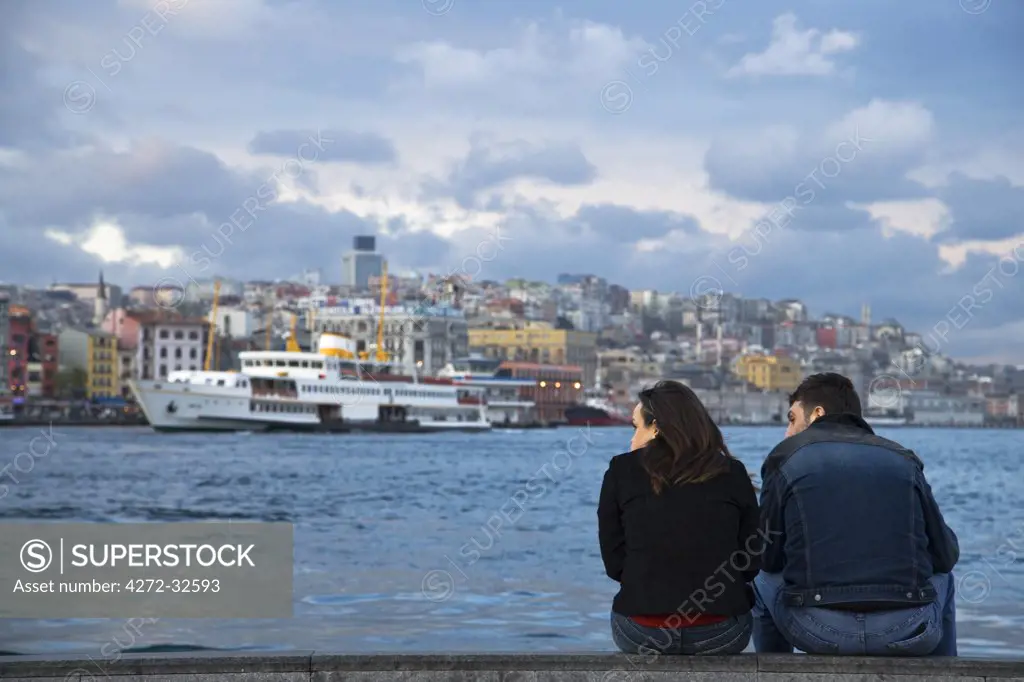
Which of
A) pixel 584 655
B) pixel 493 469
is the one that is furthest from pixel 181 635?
pixel 493 469

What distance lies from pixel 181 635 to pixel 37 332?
91368 millimetres

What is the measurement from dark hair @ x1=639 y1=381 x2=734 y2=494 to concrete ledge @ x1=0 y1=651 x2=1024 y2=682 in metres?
0.41

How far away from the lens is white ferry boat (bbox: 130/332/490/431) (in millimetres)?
59719

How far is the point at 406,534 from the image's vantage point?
18375 millimetres

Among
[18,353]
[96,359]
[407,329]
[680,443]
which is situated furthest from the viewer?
[407,329]

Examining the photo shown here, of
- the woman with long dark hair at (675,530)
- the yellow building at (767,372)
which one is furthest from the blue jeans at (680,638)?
the yellow building at (767,372)

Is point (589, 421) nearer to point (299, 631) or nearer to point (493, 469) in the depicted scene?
point (493, 469)

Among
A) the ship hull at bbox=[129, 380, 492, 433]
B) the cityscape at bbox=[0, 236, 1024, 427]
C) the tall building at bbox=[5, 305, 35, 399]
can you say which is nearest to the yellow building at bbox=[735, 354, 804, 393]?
the cityscape at bbox=[0, 236, 1024, 427]

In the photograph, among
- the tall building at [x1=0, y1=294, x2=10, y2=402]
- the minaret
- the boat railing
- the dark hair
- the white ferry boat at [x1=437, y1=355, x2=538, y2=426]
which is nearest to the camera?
the dark hair

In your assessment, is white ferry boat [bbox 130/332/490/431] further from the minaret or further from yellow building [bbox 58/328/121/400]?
the minaret

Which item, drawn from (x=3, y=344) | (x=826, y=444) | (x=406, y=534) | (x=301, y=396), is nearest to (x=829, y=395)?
(x=826, y=444)

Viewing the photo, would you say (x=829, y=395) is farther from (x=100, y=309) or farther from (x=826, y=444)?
→ (x=100, y=309)

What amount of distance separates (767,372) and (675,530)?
439ft

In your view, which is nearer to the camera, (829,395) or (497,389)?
(829,395)
